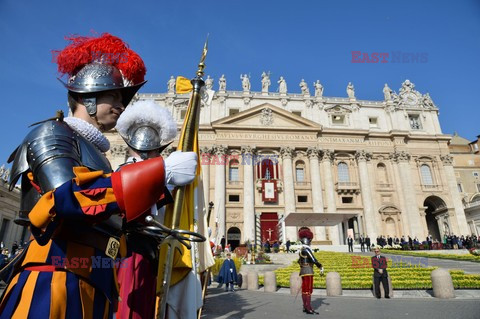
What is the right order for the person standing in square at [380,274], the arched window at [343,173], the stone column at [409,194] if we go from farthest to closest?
1. the arched window at [343,173]
2. the stone column at [409,194]
3. the person standing in square at [380,274]

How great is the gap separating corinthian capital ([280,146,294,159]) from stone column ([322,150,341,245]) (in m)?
4.45

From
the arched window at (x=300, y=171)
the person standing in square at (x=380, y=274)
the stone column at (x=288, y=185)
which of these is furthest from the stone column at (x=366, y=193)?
the person standing in square at (x=380, y=274)

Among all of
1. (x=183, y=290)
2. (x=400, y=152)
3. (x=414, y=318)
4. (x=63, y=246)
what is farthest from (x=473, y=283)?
(x=400, y=152)

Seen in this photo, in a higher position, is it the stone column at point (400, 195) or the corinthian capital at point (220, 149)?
the corinthian capital at point (220, 149)

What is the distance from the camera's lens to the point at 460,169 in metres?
46.6

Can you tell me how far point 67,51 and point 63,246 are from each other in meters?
1.45

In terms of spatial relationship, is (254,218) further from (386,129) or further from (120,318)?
(120,318)

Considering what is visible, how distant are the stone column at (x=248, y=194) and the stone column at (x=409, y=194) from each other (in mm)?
18471

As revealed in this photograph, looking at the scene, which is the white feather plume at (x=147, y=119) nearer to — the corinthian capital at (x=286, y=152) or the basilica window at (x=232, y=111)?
the corinthian capital at (x=286, y=152)

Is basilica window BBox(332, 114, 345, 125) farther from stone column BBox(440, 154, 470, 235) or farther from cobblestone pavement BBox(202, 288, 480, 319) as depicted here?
cobblestone pavement BBox(202, 288, 480, 319)

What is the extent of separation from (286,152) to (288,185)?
412 centimetres

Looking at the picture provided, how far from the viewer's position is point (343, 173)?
35.9 m

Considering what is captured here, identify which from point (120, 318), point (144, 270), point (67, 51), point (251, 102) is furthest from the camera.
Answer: point (251, 102)

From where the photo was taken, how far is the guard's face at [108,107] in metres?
1.87
